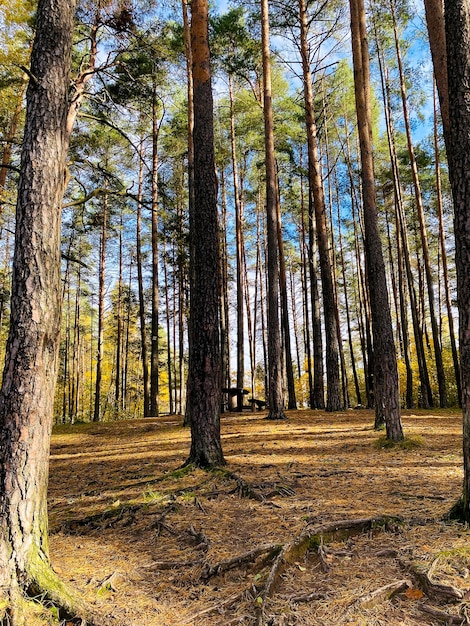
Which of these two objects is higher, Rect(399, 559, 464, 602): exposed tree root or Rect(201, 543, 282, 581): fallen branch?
Rect(399, 559, 464, 602): exposed tree root

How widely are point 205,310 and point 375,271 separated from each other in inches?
121

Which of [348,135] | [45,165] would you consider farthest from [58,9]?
[348,135]

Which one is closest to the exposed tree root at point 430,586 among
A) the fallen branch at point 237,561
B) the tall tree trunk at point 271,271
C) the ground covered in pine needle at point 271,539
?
the ground covered in pine needle at point 271,539

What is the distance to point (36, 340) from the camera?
2363mm

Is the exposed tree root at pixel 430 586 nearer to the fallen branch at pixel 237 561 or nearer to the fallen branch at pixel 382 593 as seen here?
the fallen branch at pixel 382 593

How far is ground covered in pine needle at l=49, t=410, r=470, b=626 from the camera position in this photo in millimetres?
2020

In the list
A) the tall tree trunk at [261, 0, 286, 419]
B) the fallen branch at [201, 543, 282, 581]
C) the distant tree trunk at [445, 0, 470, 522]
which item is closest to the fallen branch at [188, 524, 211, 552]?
the fallen branch at [201, 543, 282, 581]

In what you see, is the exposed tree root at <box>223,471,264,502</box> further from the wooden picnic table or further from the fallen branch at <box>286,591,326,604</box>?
the wooden picnic table

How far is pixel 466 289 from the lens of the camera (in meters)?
2.72

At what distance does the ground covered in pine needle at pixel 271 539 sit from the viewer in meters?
2.02

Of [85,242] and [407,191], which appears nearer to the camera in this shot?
[407,191]

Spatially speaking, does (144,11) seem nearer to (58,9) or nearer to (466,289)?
(58,9)

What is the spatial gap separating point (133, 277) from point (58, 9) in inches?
781

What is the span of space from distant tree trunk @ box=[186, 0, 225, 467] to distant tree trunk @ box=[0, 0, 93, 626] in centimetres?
245
